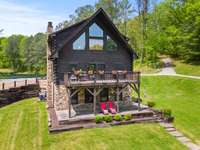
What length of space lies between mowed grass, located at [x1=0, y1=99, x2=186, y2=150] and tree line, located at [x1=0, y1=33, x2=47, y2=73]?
46.7 meters

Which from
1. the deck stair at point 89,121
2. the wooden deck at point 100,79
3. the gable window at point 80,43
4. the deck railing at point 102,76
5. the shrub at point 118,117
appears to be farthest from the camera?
the gable window at point 80,43

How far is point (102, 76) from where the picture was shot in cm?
1702

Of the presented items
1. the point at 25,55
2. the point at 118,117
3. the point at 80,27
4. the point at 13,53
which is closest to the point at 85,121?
the point at 118,117

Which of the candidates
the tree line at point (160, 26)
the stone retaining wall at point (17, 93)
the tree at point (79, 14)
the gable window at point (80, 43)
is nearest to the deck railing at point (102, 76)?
the gable window at point (80, 43)

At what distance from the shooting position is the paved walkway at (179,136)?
12297 millimetres

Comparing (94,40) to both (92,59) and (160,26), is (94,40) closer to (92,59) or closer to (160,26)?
(92,59)

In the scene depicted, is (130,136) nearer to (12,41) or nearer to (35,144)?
(35,144)

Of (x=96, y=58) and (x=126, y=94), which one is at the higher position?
(x=96, y=58)

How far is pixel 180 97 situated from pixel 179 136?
12.4 m

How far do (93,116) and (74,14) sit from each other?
5263 cm

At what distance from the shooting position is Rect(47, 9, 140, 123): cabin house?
16.9m

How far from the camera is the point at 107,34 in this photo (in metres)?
19.2

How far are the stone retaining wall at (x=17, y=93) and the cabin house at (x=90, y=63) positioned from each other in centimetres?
502

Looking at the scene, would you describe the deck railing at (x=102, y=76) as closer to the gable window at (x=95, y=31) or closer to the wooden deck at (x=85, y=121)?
the wooden deck at (x=85, y=121)
